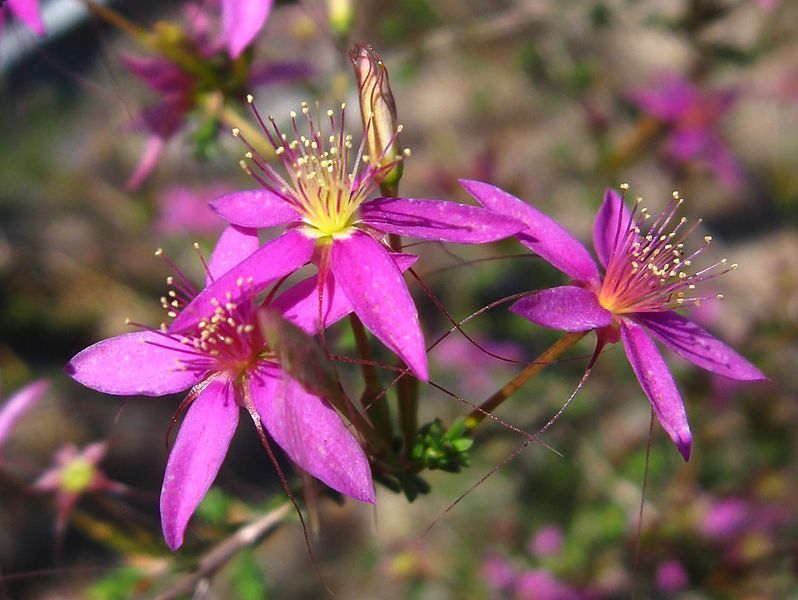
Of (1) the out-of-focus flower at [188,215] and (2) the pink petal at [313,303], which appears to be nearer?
(2) the pink petal at [313,303]

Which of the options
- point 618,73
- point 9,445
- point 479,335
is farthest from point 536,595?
point 618,73

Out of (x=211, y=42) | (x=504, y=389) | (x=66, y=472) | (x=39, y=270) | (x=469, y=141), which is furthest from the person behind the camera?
(x=469, y=141)

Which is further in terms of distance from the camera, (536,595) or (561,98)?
(561,98)

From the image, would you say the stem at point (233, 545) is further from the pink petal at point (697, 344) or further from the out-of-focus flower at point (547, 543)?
the out-of-focus flower at point (547, 543)

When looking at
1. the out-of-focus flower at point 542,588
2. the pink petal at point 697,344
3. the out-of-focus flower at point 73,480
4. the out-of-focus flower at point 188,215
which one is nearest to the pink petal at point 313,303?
the pink petal at point 697,344

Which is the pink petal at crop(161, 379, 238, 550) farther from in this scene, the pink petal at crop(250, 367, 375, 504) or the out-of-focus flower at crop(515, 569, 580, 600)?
the out-of-focus flower at crop(515, 569, 580, 600)

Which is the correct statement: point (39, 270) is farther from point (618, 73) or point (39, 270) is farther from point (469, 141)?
point (618, 73)

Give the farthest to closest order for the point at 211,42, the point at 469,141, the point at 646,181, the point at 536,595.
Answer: the point at 469,141 → the point at 646,181 → the point at 536,595 → the point at 211,42
